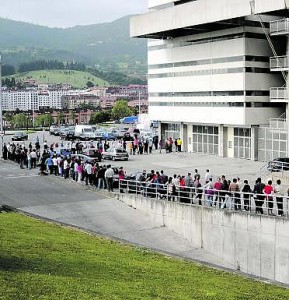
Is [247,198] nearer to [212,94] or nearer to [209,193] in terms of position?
[209,193]

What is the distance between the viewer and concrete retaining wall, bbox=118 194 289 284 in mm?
18922

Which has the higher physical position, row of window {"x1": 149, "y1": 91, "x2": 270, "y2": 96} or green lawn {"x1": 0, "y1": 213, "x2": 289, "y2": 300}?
row of window {"x1": 149, "y1": 91, "x2": 270, "y2": 96}

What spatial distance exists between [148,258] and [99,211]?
28.0 ft

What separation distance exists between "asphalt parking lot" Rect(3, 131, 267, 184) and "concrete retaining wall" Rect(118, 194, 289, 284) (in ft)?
29.7

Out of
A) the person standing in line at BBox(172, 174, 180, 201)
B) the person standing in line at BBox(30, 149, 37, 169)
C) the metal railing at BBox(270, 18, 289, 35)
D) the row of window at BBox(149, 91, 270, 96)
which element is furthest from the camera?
the row of window at BBox(149, 91, 270, 96)

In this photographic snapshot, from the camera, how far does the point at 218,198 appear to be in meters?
21.4

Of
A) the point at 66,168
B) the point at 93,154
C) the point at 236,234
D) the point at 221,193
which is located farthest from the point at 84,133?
the point at 236,234

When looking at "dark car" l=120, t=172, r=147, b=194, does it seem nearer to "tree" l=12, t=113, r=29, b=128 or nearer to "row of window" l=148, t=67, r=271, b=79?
"row of window" l=148, t=67, r=271, b=79

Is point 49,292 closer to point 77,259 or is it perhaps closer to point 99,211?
point 77,259

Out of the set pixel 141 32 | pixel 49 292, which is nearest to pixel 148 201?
pixel 49 292

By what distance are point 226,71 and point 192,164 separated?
8166 mm

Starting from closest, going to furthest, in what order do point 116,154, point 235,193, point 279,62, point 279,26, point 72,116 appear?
point 235,193 < point 279,26 < point 279,62 < point 116,154 < point 72,116

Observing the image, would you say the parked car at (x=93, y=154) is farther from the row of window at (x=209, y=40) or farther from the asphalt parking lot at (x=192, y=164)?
the row of window at (x=209, y=40)

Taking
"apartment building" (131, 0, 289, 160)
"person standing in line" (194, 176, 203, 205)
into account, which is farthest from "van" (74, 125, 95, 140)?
"person standing in line" (194, 176, 203, 205)
